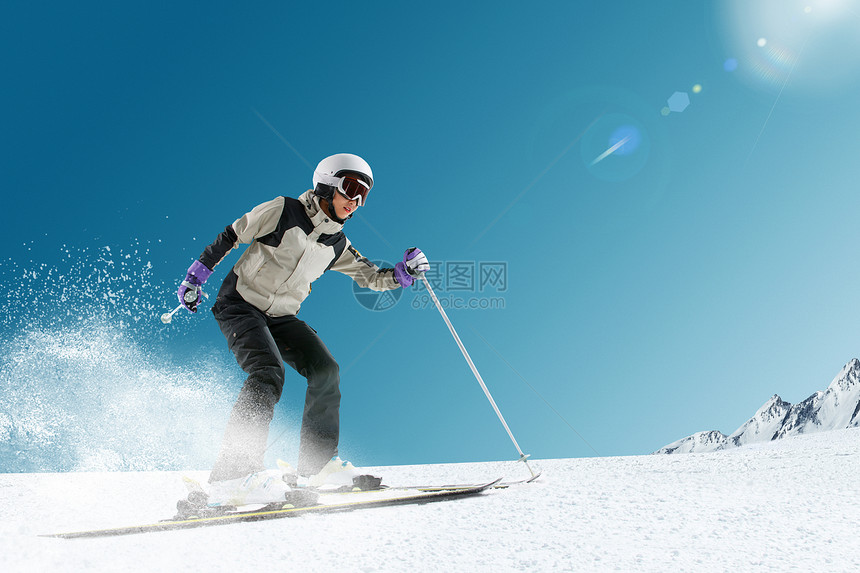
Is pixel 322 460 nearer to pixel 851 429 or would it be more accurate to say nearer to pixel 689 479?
pixel 689 479

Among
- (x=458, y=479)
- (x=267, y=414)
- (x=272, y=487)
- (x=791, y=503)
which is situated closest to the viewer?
(x=791, y=503)

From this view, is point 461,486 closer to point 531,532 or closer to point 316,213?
point 531,532

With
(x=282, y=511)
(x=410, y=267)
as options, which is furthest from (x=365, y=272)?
(x=282, y=511)

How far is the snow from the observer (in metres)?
1.97

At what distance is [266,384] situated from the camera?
3.56 m

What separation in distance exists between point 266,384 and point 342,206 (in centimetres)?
155

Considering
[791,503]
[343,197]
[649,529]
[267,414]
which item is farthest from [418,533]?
[343,197]

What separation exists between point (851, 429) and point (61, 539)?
8103 mm

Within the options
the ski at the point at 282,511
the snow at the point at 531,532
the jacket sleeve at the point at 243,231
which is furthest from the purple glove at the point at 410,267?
the snow at the point at 531,532

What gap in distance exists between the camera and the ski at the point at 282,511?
2443 mm

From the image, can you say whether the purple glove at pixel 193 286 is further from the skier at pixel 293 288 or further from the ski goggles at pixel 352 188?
the ski goggles at pixel 352 188

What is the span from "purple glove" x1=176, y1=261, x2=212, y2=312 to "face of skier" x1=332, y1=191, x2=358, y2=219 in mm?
1077

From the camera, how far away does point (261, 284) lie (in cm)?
414

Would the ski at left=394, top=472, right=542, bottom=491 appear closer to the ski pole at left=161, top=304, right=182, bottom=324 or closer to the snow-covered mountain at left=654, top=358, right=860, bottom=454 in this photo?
the ski pole at left=161, top=304, right=182, bottom=324
